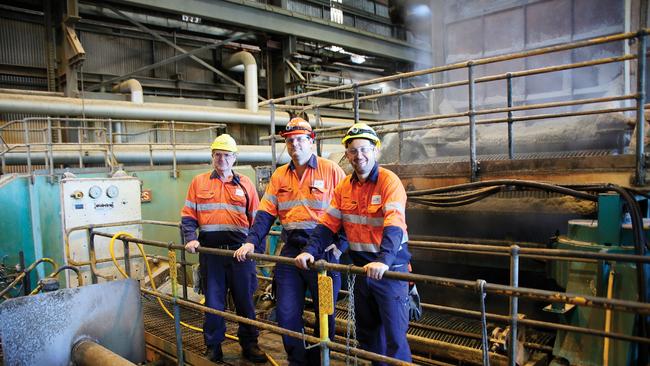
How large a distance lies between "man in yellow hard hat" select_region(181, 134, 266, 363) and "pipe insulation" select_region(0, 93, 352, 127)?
26.0 feet

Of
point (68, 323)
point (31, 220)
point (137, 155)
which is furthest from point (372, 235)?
point (137, 155)

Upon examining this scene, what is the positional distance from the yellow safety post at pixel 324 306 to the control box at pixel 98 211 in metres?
5.01

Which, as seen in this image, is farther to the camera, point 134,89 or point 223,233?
point 134,89

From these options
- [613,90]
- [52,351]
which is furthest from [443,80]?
[52,351]

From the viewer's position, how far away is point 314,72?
53.5ft

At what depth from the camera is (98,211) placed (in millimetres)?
7160

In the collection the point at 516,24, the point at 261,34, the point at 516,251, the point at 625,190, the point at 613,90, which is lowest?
the point at 516,251

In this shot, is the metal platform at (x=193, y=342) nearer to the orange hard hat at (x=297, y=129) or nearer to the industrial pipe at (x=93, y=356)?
the industrial pipe at (x=93, y=356)

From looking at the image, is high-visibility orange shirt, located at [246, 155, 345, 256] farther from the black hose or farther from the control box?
the control box

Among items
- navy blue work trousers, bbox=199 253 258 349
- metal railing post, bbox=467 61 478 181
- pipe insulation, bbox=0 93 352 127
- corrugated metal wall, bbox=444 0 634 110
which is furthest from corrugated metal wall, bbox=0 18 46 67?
metal railing post, bbox=467 61 478 181

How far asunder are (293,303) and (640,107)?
116 inches

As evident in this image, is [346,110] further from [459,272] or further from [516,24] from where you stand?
[459,272]

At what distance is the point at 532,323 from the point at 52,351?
3.25 metres

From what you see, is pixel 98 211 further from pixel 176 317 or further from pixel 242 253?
pixel 242 253
